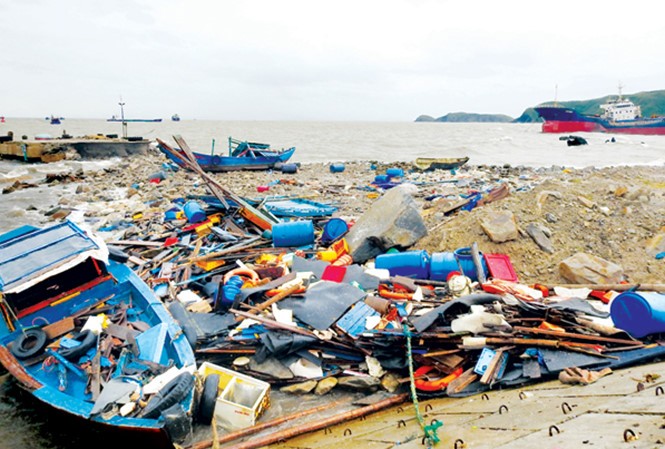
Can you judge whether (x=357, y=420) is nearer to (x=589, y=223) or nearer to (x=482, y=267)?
(x=482, y=267)

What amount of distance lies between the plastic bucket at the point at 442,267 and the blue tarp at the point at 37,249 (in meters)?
5.50

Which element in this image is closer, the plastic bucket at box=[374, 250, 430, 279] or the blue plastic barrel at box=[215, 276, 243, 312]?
the blue plastic barrel at box=[215, 276, 243, 312]

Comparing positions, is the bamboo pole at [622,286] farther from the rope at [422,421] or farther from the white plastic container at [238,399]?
the white plastic container at [238,399]

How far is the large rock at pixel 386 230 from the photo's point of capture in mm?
8164

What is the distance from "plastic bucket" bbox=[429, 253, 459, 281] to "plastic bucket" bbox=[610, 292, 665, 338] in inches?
103

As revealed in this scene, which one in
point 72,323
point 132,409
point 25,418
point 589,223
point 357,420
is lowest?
point 25,418

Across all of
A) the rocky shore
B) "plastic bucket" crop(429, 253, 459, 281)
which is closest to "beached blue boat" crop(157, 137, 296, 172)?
the rocky shore

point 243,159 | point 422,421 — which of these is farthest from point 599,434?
point 243,159

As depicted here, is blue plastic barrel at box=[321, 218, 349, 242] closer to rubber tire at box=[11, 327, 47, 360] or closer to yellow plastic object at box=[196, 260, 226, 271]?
yellow plastic object at box=[196, 260, 226, 271]

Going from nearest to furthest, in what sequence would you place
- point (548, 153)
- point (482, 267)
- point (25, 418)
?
point (25, 418)
point (482, 267)
point (548, 153)

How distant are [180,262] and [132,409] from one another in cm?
467

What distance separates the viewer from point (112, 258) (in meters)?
7.70

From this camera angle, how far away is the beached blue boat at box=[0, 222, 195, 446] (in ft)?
13.3

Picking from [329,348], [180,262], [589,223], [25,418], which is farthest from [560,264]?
[25,418]
